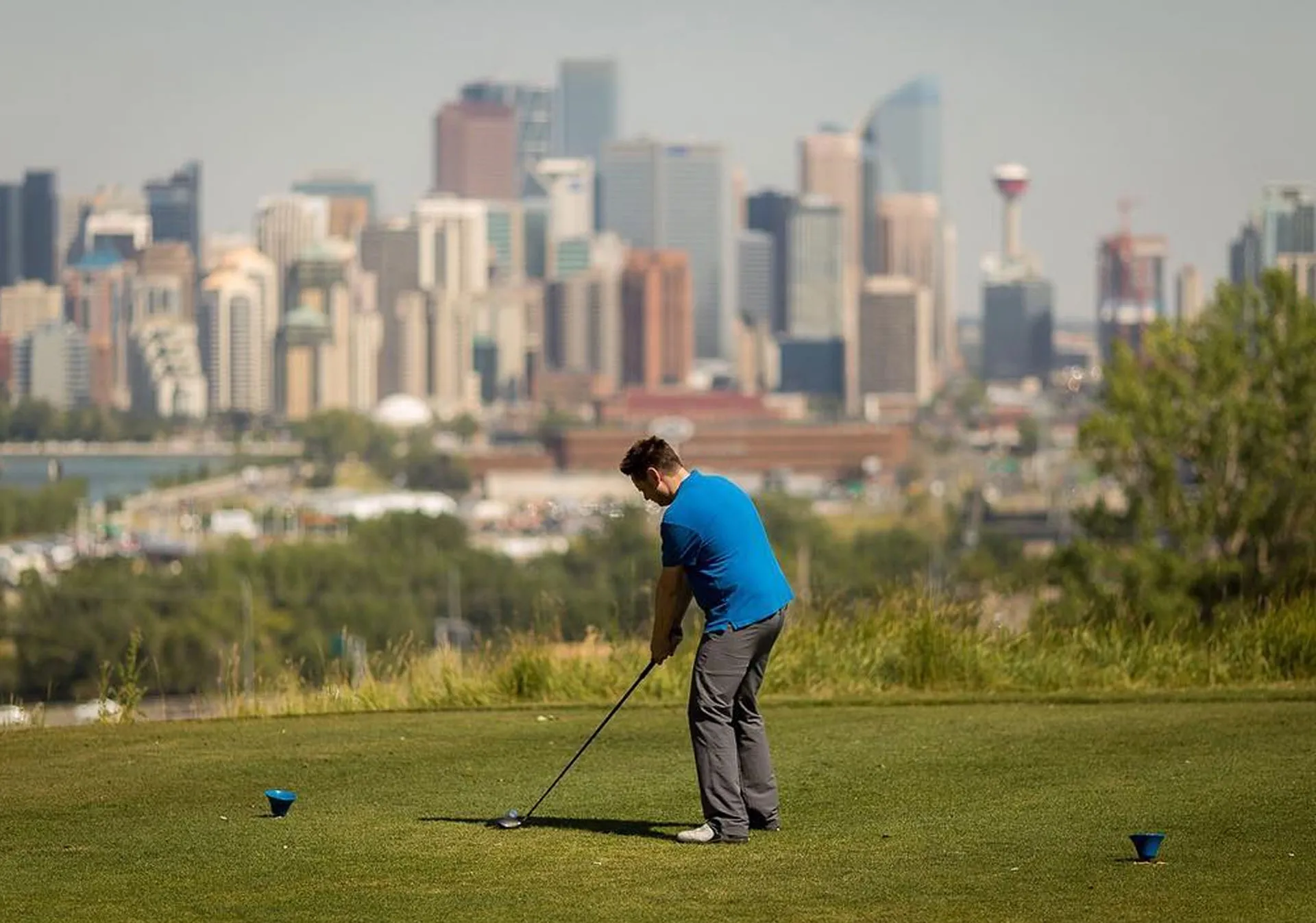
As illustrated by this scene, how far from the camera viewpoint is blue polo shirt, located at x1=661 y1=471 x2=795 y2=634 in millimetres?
7699

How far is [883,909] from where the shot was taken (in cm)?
673

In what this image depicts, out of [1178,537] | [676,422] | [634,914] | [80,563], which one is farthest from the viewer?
[676,422]

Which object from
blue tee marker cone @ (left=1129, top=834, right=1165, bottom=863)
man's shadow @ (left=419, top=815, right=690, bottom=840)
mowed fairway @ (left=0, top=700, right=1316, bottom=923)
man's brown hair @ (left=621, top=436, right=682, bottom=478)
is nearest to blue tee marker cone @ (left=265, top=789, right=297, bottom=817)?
mowed fairway @ (left=0, top=700, right=1316, bottom=923)

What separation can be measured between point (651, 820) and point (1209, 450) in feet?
89.2

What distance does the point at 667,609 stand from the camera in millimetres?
7777

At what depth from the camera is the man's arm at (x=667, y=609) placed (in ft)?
25.4

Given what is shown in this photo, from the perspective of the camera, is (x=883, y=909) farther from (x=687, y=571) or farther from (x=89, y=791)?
(x=89, y=791)

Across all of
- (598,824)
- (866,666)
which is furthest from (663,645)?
(866,666)

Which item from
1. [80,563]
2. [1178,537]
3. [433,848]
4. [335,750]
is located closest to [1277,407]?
[1178,537]

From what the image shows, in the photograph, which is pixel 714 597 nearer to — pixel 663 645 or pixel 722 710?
pixel 663 645

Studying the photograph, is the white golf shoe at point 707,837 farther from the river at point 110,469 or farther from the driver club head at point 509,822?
the river at point 110,469

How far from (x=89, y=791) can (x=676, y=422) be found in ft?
555

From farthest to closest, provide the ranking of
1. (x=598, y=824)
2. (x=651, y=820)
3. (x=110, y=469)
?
(x=110, y=469) < (x=651, y=820) < (x=598, y=824)


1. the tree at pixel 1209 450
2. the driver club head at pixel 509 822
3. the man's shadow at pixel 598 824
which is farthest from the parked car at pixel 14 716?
the tree at pixel 1209 450
